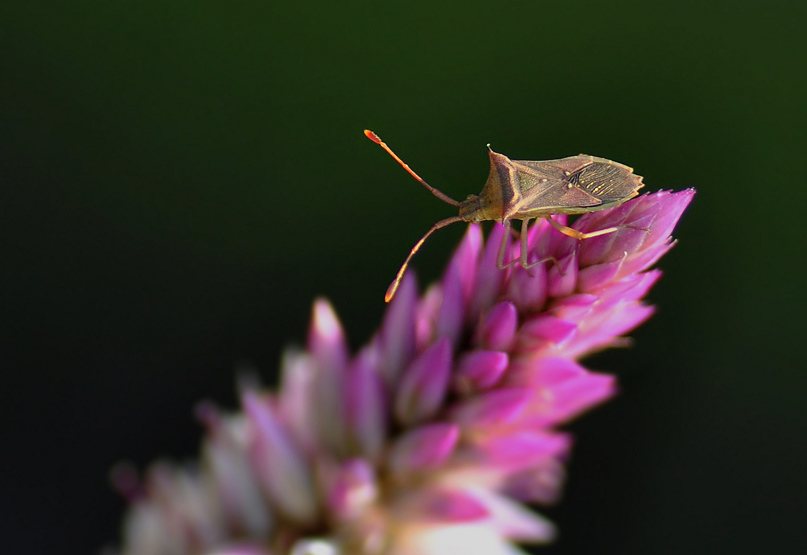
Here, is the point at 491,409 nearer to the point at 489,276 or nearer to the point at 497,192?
the point at 489,276

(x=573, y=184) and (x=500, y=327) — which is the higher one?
(x=573, y=184)

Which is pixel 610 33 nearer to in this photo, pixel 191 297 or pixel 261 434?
pixel 191 297

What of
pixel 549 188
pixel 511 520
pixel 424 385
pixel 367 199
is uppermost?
pixel 367 199

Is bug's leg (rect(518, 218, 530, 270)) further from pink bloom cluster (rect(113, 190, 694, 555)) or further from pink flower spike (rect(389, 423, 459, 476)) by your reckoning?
pink flower spike (rect(389, 423, 459, 476))

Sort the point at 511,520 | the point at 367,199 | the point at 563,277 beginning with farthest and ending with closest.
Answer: the point at 367,199 < the point at 511,520 < the point at 563,277

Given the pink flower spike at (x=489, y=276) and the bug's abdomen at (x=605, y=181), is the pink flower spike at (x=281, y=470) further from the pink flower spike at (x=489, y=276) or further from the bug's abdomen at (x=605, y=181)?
the bug's abdomen at (x=605, y=181)

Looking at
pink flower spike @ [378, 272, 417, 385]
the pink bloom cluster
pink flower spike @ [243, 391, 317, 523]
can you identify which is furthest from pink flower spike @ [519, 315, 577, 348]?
pink flower spike @ [243, 391, 317, 523]

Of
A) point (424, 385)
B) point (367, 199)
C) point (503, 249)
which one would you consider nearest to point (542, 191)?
point (503, 249)
